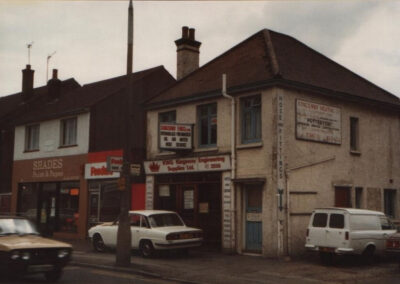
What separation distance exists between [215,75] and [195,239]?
7.42 metres

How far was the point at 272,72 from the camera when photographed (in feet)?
62.0

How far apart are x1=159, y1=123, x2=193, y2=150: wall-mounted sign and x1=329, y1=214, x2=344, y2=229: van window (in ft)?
23.5

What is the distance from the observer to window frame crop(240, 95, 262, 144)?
1948 centimetres

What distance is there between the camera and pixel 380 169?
22.5 metres

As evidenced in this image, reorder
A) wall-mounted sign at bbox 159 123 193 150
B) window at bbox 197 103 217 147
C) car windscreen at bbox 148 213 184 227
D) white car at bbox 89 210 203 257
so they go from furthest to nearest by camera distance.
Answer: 1. window at bbox 197 103 217 147
2. wall-mounted sign at bbox 159 123 193 150
3. car windscreen at bbox 148 213 184 227
4. white car at bbox 89 210 203 257

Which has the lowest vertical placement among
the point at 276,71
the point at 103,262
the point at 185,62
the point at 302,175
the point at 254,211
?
the point at 103,262

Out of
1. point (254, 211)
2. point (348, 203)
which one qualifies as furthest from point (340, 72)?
point (254, 211)

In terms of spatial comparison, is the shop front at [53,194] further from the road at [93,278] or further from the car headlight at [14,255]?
the car headlight at [14,255]

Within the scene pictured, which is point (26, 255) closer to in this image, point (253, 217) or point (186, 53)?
point (253, 217)

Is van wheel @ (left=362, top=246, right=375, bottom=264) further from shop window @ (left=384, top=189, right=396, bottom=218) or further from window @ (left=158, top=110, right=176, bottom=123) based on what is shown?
window @ (left=158, top=110, right=176, bottom=123)

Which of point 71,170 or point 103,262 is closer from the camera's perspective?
point 103,262

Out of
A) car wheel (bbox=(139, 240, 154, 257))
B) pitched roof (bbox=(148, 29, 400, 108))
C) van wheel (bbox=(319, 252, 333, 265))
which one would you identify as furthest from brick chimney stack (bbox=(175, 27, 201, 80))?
van wheel (bbox=(319, 252, 333, 265))

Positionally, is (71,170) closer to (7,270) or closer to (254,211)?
(254,211)

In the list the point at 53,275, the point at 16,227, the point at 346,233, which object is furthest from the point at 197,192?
the point at 53,275
